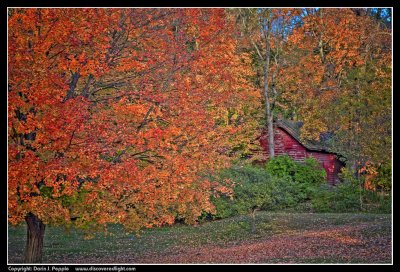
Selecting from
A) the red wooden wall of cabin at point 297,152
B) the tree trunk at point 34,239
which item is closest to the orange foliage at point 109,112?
the tree trunk at point 34,239

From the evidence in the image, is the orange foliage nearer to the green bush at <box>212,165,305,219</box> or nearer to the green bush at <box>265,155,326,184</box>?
the green bush at <box>212,165,305,219</box>

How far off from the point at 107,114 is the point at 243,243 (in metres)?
10.2

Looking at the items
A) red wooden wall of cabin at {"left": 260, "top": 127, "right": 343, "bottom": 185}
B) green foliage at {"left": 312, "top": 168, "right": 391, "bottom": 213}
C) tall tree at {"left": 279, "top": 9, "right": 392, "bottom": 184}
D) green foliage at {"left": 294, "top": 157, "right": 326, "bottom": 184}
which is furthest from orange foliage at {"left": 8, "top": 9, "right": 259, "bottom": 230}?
red wooden wall of cabin at {"left": 260, "top": 127, "right": 343, "bottom": 185}

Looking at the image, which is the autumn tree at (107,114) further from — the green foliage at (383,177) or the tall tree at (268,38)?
the tall tree at (268,38)

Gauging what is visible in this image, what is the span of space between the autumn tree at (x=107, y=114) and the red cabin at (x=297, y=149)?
21.7m

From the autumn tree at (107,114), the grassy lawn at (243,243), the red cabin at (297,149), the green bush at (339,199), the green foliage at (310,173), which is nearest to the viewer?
the autumn tree at (107,114)

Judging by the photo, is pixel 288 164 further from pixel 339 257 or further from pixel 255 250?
pixel 339 257

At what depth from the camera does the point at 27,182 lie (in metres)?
11.5

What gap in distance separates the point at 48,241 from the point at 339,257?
1270 cm

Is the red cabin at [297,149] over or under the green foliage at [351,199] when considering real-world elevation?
over

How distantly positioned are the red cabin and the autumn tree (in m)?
21.7

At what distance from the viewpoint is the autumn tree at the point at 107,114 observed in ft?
36.6

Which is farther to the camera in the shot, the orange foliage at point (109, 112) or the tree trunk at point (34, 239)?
the tree trunk at point (34, 239)

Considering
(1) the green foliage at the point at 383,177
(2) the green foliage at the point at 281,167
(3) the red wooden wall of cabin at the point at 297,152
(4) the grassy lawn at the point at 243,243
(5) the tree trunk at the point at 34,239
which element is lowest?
(4) the grassy lawn at the point at 243,243
